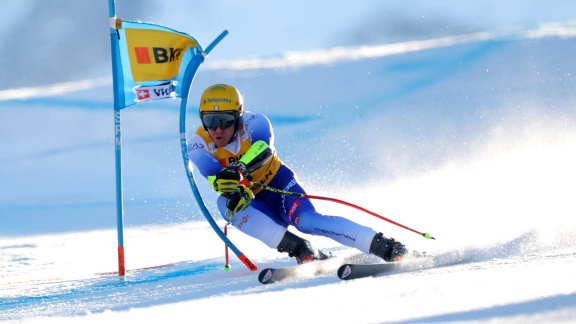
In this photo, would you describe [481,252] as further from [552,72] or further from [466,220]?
[552,72]

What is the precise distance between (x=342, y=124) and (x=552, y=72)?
4.27 meters

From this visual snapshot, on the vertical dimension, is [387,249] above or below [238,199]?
below

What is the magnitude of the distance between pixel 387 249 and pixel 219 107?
1304 mm

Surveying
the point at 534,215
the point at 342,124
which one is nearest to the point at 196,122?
the point at 342,124

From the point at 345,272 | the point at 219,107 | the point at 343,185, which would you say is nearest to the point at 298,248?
the point at 345,272

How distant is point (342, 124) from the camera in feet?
49.9

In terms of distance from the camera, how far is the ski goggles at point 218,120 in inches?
227

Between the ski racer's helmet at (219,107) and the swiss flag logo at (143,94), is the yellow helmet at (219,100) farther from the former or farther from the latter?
the swiss flag logo at (143,94)

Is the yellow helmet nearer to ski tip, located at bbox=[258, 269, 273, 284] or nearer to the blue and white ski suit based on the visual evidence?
the blue and white ski suit

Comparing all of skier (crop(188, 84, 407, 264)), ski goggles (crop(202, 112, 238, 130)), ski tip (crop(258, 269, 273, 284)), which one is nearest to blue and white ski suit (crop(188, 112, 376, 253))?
skier (crop(188, 84, 407, 264))

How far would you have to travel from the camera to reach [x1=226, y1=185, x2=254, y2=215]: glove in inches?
211

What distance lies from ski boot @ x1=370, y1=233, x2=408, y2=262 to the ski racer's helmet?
114 centimetres

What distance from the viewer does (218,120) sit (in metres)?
5.77

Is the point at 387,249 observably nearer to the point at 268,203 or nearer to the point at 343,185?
the point at 268,203
